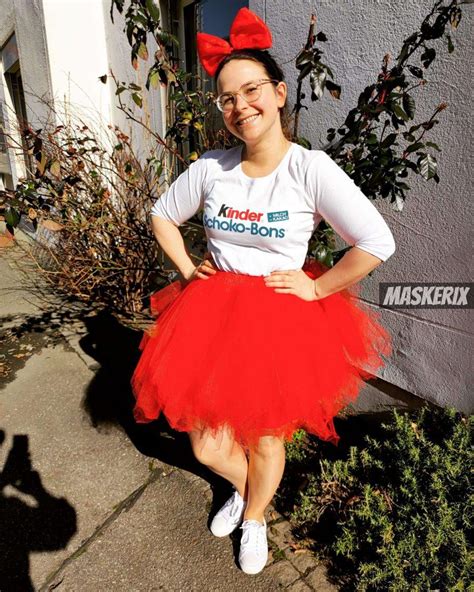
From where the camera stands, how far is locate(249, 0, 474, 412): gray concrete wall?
2.02 meters

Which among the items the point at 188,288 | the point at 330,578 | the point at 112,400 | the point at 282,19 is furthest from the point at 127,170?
the point at 330,578

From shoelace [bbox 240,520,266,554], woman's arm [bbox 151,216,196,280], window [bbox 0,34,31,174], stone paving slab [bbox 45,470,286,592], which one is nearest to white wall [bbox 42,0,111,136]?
window [bbox 0,34,31,174]

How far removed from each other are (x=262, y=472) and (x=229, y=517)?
0.38m

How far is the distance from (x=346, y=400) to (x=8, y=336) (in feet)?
10.9

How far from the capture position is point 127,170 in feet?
11.6

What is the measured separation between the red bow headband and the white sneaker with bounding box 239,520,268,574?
1906 mm

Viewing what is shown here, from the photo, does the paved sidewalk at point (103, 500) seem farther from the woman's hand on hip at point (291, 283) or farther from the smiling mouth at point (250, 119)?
the smiling mouth at point (250, 119)

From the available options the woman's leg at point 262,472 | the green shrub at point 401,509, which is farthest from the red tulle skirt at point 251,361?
the green shrub at point 401,509

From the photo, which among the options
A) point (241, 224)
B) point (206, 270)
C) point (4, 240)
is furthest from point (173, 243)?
point (4, 240)

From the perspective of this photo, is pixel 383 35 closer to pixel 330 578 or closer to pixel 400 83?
pixel 400 83

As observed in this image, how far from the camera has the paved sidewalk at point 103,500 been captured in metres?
1.86

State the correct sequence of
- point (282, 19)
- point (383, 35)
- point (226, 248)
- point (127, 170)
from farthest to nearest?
point (127, 170)
point (282, 19)
point (383, 35)
point (226, 248)

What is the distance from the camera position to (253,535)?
74.8 inches

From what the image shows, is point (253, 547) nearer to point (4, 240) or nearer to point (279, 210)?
point (279, 210)
